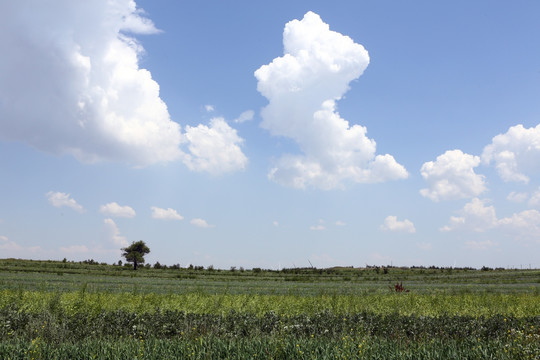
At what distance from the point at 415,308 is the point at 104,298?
1245cm

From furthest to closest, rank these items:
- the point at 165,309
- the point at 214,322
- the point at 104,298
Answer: the point at 104,298
the point at 165,309
the point at 214,322

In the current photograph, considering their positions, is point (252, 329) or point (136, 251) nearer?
point (252, 329)

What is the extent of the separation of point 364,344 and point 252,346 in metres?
2.26

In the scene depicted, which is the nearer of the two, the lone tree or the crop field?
the crop field

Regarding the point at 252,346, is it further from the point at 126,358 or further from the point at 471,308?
the point at 471,308

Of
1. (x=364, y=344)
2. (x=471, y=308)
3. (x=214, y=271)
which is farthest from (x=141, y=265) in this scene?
(x=364, y=344)

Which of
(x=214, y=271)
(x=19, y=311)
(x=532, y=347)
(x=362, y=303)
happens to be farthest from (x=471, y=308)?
(x=214, y=271)

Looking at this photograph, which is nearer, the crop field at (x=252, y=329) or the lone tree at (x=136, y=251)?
the crop field at (x=252, y=329)

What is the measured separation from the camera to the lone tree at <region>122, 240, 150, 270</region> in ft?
252

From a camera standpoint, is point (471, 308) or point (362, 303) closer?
point (471, 308)

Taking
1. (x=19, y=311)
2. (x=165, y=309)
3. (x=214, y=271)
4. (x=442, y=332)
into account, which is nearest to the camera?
(x=442, y=332)

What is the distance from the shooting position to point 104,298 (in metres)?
15.2

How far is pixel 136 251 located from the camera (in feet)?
255

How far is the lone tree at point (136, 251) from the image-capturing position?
76688 mm
